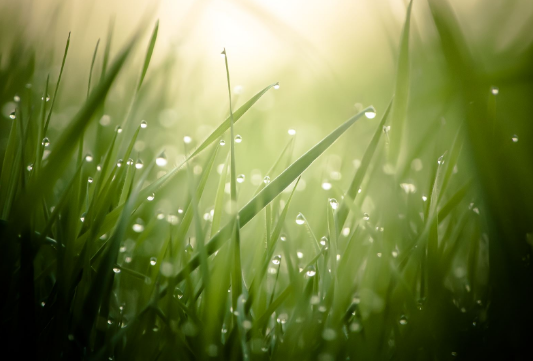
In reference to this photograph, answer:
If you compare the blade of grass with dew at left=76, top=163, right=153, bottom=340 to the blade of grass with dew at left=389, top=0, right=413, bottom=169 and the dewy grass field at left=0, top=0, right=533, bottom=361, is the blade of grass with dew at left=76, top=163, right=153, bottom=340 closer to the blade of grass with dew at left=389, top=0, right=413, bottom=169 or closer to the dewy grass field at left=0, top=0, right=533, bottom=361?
the dewy grass field at left=0, top=0, right=533, bottom=361

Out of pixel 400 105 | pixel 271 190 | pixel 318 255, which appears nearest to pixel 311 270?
pixel 318 255

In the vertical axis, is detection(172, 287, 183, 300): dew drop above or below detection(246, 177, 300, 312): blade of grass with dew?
below

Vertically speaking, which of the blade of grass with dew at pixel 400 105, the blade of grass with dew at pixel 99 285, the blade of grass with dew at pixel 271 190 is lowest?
the blade of grass with dew at pixel 99 285

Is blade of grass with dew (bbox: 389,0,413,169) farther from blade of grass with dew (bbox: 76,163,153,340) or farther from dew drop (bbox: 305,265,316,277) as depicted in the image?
blade of grass with dew (bbox: 76,163,153,340)

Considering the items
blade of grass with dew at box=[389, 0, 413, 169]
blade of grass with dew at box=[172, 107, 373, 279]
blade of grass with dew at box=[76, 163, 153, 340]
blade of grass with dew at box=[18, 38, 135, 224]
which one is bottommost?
blade of grass with dew at box=[76, 163, 153, 340]

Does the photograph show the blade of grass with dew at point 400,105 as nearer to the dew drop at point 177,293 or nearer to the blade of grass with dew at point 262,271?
the blade of grass with dew at point 262,271

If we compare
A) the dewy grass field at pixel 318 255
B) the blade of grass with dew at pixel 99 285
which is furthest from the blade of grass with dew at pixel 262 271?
the blade of grass with dew at pixel 99 285

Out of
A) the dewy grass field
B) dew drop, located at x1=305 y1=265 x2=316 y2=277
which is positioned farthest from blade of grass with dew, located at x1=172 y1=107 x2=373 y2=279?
dew drop, located at x1=305 y1=265 x2=316 y2=277

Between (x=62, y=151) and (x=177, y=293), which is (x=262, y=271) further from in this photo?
(x=62, y=151)

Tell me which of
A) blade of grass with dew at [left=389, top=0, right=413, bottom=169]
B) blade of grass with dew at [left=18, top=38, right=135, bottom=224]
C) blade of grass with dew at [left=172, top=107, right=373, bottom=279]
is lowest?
blade of grass with dew at [left=18, top=38, right=135, bottom=224]

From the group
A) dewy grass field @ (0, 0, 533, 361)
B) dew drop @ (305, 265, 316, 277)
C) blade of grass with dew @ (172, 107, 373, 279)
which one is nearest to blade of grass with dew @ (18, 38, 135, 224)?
dewy grass field @ (0, 0, 533, 361)

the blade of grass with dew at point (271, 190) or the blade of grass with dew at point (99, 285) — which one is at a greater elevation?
the blade of grass with dew at point (271, 190)
